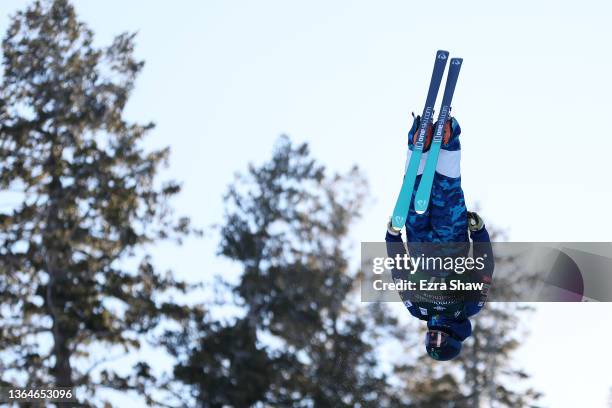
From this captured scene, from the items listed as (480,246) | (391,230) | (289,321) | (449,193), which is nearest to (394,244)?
(391,230)

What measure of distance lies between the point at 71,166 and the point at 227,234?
4.25 m

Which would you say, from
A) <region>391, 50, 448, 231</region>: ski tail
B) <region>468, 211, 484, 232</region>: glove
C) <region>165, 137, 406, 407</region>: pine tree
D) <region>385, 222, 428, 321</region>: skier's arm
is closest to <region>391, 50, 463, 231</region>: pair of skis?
<region>391, 50, 448, 231</region>: ski tail

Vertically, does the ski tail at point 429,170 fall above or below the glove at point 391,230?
above

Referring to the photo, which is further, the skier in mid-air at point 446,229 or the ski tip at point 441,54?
the ski tip at point 441,54

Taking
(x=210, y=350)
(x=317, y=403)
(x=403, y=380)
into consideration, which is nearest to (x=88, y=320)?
(x=210, y=350)

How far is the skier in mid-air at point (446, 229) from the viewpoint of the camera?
518 inches

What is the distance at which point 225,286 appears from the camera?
33.1m

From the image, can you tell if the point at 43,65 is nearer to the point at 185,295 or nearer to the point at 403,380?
the point at 185,295

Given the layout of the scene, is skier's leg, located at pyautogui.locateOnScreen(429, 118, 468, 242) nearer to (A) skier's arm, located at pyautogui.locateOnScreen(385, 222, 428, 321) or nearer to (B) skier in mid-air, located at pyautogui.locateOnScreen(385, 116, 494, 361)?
(B) skier in mid-air, located at pyautogui.locateOnScreen(385, 116, 494, 361)

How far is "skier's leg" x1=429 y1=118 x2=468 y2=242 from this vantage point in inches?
517

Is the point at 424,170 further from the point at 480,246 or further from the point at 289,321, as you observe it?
the point at 289,321

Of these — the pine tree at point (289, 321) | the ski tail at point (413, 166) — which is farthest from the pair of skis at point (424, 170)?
the pine tree at point (289, 321)

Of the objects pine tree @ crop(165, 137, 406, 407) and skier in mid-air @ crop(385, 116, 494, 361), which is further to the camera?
pine tree @ crop(165, 137, 406, 407)

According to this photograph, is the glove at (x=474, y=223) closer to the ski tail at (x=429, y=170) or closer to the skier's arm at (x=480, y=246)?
the skier's arm at (x=480, y=246)
